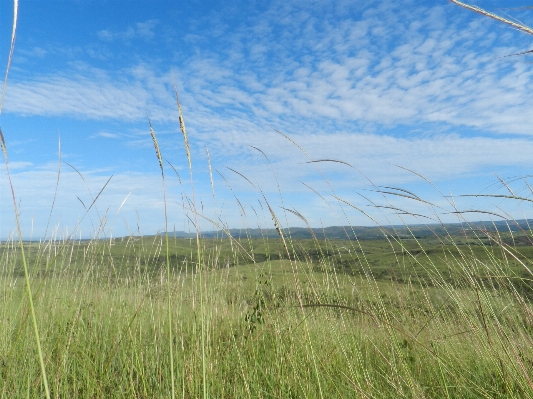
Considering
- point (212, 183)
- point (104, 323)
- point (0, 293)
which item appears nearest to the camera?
point (212, 183)

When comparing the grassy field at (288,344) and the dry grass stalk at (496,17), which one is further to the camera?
the grassy field at (288,344)

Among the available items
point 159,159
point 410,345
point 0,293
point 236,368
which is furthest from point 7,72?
point 0,293

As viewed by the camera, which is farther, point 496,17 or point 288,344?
point 288,344

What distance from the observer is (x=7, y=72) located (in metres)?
0.94

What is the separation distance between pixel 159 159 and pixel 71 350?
7.28 ft

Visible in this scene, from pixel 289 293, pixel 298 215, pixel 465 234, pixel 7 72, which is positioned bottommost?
pixel 289 293

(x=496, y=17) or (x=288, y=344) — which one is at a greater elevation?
(x=496, y=17)

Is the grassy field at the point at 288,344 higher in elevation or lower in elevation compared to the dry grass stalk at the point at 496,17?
lower

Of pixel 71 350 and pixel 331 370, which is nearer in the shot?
pixel 331 370

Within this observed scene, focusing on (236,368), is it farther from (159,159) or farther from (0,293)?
(0,293)

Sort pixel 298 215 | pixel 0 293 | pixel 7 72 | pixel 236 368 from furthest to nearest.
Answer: pixel 0 293, pixel 236 368, pixel 298 215, pixel 7 72

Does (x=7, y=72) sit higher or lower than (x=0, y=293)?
higher

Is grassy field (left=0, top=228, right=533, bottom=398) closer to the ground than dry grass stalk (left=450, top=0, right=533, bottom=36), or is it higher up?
closer to the ground

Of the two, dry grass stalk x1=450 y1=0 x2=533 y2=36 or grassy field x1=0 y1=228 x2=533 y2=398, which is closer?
dry grass stalk x1=450 y1=0 x2=533 y2=36
